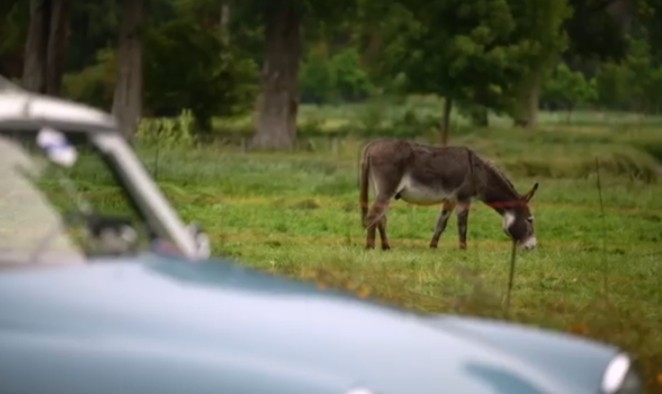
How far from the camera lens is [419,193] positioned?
12.6 metres

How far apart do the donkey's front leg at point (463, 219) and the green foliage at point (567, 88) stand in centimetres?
116

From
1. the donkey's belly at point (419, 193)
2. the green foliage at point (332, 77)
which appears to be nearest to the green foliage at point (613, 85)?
the donkey's belly at point (419, 193)

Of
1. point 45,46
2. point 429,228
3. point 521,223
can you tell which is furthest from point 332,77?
point 45,46

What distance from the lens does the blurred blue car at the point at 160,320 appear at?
426 cm

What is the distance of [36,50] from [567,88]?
12.3 ft

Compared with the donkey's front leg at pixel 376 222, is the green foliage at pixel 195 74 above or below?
above

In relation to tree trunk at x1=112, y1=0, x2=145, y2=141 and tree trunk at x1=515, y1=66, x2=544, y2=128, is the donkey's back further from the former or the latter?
tree trunk at x1=112, y1=0, x2=145, y2=141

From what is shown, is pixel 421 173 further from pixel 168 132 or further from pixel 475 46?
pixel 168 132

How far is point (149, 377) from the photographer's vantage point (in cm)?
424

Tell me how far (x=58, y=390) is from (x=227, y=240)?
7143 millimetres

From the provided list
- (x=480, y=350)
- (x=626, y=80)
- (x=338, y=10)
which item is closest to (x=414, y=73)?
(x=338, y=10)

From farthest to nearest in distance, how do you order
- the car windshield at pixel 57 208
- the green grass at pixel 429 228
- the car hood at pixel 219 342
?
the green grass at pixel 429 228
the car windshield at pixel 57 208
the car hood at pixel 219 342

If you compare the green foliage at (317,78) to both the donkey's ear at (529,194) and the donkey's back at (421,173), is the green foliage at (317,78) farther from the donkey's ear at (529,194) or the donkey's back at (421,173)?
the donkey's ear at (529,194)

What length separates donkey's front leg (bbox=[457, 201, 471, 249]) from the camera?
1160 cm
